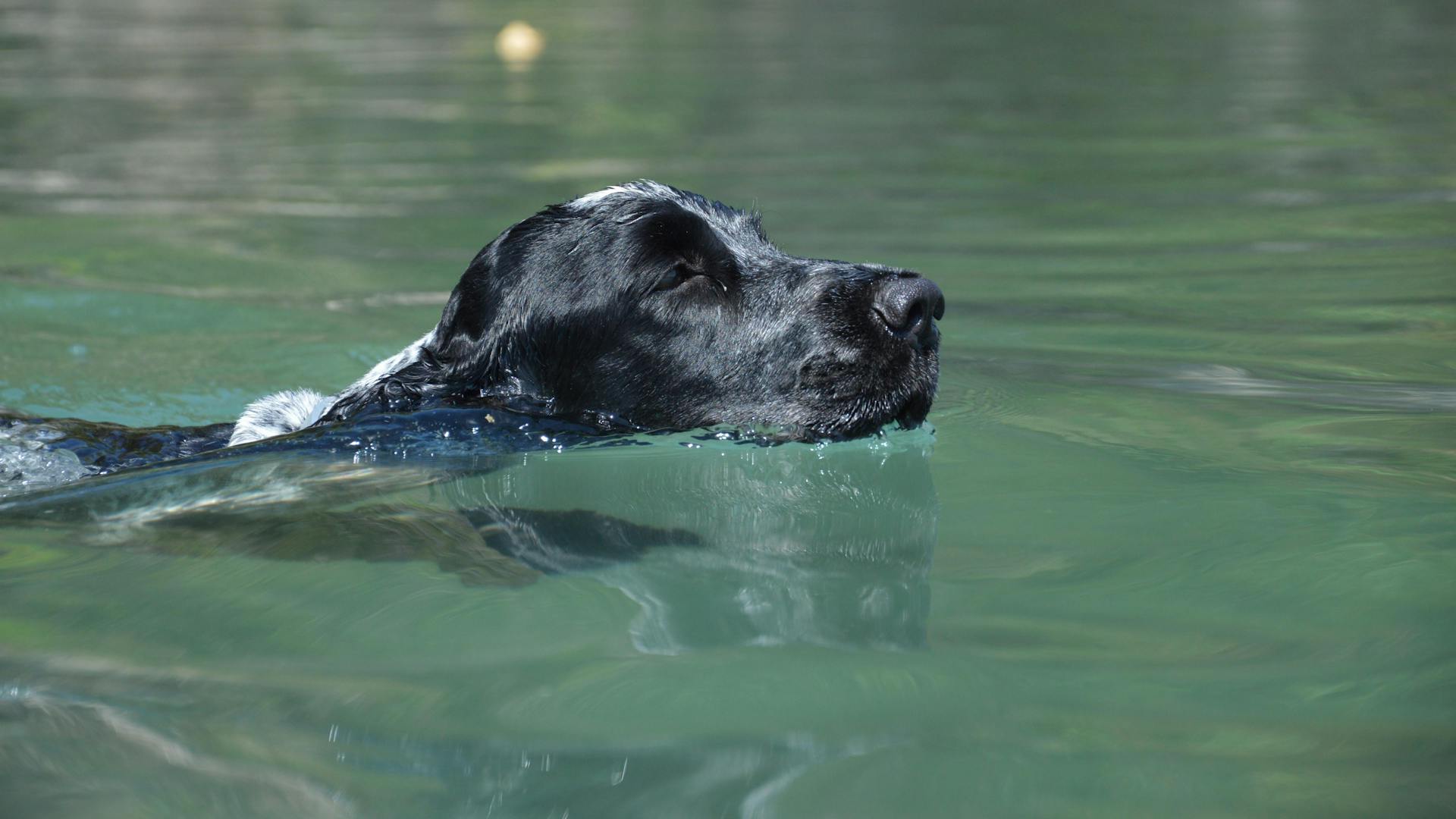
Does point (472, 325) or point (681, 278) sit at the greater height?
point (681, 278)

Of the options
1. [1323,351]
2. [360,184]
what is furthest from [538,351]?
[360,184]

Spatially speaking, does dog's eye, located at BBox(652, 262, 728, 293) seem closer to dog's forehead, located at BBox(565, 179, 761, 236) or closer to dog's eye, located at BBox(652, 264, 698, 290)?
dog's eye, located at BBox(652, 264, 698, 290)

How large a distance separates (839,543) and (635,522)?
61cm

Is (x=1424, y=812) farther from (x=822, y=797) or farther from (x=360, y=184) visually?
(x=360, y=184)

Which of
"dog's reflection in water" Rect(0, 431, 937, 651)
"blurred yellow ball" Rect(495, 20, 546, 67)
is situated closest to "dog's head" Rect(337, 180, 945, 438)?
"dog's reflection in water" Rect(0, 431, 937, 651)

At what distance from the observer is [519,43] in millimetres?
25281

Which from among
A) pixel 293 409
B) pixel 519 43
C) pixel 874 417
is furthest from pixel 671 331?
pixel 519 43

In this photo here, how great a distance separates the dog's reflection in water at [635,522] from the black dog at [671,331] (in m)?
0.18

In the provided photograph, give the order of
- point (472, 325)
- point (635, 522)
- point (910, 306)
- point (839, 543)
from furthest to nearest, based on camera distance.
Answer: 1. point (472, 325)
2. point (910, 306)
3. point (635, 522)
4. point (839, 543)

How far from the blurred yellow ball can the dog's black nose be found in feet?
57.4

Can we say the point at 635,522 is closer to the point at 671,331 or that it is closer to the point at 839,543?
the point at 839,543

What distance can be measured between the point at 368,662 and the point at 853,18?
82.5ft

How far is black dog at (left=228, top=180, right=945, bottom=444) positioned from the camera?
489 centimetres

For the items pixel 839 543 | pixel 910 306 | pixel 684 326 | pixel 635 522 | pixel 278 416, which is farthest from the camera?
pixel 278 416
